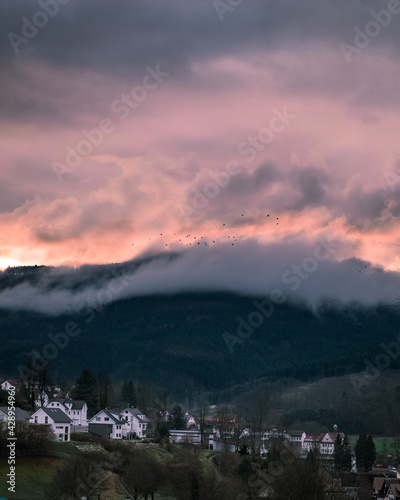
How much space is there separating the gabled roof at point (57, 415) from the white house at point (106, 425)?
12333 millimetres

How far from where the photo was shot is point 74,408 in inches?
5094

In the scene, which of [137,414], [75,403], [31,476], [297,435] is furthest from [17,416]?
[297,435]

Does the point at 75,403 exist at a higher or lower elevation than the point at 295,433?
higher

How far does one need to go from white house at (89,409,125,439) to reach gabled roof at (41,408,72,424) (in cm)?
1233

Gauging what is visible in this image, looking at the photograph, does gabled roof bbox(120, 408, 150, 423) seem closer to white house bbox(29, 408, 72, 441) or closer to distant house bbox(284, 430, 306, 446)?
white house bbox(29, 408, 72, 441)

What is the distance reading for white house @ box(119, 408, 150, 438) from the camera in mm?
136000

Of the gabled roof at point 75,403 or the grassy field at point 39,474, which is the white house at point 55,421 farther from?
the gabled roof at point 75,403

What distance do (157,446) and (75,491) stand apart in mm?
40230

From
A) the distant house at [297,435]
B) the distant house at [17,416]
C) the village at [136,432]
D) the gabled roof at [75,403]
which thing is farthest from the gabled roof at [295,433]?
the distant house at [17,416]

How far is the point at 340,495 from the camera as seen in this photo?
67.1 m

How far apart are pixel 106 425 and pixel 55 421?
Answer: 18.0m

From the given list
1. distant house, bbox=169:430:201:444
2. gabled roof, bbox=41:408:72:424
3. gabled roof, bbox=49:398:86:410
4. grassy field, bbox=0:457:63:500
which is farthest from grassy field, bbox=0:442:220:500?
distant house, bbox=169:430:201:444

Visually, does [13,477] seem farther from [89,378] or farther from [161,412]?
[161,412]

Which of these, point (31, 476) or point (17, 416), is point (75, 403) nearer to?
point (17, 416)
